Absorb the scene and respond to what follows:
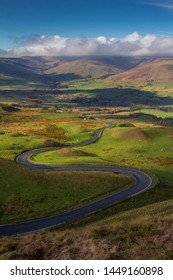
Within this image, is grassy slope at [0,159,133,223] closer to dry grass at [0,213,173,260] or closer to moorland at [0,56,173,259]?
moorland at [0,56,173,259]

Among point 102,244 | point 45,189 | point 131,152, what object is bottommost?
point 131,152

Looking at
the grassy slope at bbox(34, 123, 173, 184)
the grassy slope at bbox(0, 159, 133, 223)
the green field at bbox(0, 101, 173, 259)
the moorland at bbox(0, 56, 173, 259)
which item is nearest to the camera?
the moorland at bbox(0, 56, 173, 259)

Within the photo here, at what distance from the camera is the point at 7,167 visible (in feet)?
294

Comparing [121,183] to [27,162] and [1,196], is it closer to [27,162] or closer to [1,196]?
[1,196]

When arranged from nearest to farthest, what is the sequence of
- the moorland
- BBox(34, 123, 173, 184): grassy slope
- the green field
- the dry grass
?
the dry grass
the moorland
the green field
BBox(34, 123, 173, 184): grassy slope

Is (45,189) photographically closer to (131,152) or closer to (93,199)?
(93,199)

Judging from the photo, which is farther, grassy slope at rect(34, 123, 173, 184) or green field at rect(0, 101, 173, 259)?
grassy slope at rect(34, 123, 173, 184)

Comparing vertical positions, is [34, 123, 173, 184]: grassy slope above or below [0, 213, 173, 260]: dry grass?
below

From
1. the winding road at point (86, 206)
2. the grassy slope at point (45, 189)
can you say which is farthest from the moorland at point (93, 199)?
the winding road at point (86, 206)

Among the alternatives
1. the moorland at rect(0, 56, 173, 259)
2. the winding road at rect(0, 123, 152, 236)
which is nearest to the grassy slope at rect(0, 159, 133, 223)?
the moorland at rect(0, 56, 173, 259)

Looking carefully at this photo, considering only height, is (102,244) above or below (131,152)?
above

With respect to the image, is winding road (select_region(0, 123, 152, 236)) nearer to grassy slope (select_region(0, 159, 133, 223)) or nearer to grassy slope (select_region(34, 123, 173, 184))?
grassy slope (select_region(0, 159, 133, 223))

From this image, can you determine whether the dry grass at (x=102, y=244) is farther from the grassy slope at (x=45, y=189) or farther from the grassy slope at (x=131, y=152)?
the grassy slope at (x=131, y=152)

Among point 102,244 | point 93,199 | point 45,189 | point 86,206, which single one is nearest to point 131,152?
point 93,199
